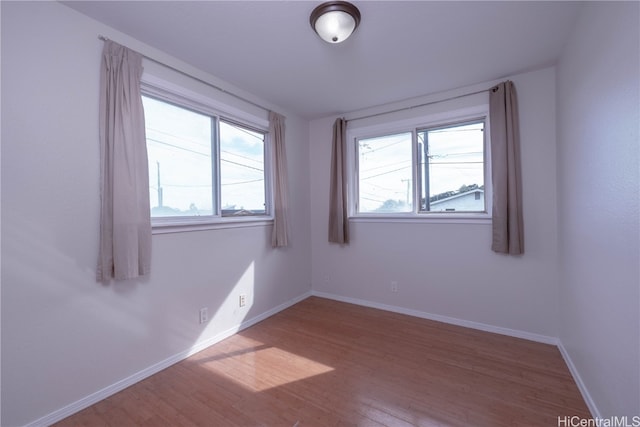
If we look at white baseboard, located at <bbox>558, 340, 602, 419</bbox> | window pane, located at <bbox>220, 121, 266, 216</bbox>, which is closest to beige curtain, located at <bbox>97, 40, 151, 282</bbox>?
window pane, located at <bbox>220, 121, 266, 216</bbox>

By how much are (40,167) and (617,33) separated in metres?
3.12

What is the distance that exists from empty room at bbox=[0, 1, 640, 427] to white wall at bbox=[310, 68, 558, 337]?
2cm

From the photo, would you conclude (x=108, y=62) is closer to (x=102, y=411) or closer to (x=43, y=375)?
(x=43, y=375)

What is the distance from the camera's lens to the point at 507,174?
2463mm

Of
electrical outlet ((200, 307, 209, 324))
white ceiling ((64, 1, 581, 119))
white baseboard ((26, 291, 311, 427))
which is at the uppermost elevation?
white ceiling ((64, 1, 581, 119))

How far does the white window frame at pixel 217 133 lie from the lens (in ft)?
6.81

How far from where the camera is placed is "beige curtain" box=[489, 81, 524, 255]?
2.43 meters

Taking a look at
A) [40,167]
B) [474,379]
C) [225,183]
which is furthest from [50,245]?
[474,379]

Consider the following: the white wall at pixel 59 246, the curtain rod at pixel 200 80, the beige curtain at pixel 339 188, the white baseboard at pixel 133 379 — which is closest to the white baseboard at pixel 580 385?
the beige curtain at pixel 339 188

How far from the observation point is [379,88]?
109 inches

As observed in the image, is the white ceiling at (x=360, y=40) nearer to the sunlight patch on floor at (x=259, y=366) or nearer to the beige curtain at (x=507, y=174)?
the beige curtain at (x=507, y=174)

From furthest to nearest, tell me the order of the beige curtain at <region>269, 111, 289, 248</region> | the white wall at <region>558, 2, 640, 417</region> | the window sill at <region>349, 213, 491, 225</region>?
the beige curtain at <region>269, 111, 289, 248</region>
the window sill at <region>349, 213, 491, 225</region>
the white wall at <region>558, 2, 640, 417</region>

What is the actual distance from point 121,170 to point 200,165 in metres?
0.77

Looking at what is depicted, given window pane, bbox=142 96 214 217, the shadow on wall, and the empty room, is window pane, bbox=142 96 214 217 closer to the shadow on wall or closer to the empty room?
the empty room
